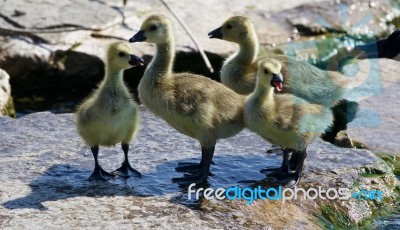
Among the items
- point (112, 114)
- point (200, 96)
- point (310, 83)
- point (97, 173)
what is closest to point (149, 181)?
point (97, 173)

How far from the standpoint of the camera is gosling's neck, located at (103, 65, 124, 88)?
6316 millimetres

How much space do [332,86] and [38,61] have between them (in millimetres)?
4164

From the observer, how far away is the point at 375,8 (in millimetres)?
13055

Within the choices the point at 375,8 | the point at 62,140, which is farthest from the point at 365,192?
the point at 375,8

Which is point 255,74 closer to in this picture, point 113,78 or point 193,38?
point 113,78

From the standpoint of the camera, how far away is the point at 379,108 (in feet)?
28.5

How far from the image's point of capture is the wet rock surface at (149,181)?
5.54 meters

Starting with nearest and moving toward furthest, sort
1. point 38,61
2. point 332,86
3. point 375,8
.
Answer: point 332,86 < point 38,61 < point 375,8

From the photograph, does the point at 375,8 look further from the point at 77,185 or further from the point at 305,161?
the point at 77,185

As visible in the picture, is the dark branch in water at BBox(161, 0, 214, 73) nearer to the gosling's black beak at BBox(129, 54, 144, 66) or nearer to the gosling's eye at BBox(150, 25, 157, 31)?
the gosling's eye at BBox(150, 25, 157, 31)

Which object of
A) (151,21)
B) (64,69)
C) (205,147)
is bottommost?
(64,69)

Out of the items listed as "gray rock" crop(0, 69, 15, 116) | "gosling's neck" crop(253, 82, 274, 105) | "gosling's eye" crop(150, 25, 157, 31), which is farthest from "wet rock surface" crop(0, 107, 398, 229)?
"gray rock" crop(0, 69, 15, 116)

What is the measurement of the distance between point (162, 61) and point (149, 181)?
96cm

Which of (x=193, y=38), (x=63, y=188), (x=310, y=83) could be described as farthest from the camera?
(x=193, y=38)
